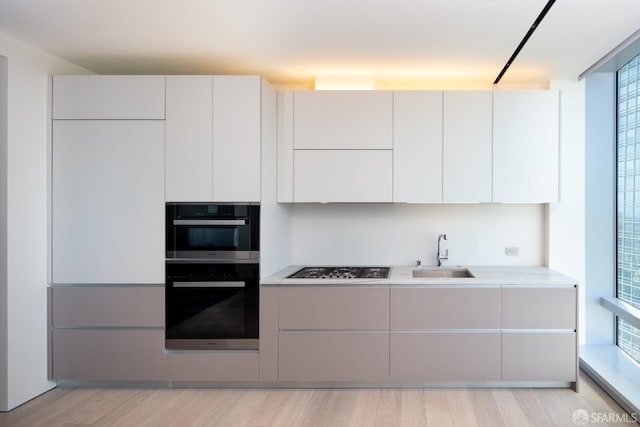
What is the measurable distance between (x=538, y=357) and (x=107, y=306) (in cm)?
318

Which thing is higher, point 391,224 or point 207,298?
point 391,224

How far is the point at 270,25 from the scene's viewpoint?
9.77 ft

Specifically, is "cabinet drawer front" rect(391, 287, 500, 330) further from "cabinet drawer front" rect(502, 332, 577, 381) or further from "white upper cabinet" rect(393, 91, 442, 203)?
"white upper cabinet" rect(393, 91, 442, 203)

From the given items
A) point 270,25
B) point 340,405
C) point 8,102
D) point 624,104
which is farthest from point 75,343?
point 624,104

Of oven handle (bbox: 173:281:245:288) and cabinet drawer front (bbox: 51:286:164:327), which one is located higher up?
oven handle (bbox: 173:281:245:288)

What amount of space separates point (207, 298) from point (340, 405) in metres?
1.21

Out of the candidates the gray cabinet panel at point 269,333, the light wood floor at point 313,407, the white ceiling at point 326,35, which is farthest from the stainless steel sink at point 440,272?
the white ceiling at point 326,35

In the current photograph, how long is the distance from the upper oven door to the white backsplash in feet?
2.89

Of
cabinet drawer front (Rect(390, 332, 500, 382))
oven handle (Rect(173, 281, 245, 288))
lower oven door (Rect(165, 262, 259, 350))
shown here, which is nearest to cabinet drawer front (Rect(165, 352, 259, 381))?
lower oven door (Rect(165, 262, 259, 350))

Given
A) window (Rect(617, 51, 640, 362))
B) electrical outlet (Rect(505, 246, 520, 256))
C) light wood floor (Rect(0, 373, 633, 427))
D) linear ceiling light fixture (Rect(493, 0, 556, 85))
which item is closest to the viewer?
linear ceiling light fixture (Rect(493, 0, 556, 85))

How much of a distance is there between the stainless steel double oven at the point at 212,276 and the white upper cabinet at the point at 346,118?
2.75ft

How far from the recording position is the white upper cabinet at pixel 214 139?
11.6 feet

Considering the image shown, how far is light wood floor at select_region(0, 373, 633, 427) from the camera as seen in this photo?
3074mm

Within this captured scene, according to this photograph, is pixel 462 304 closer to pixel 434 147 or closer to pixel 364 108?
pixel 434 147
